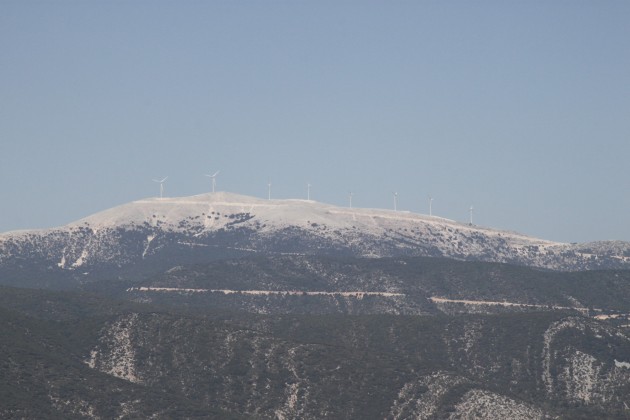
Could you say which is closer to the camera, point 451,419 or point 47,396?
point 47,396

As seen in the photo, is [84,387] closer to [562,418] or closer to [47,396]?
[47,396]

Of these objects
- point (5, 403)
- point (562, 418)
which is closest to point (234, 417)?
point (5, 403)

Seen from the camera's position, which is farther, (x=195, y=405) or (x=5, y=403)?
(x=195, y=405)

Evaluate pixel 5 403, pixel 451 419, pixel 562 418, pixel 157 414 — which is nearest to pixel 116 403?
pixel 157 414

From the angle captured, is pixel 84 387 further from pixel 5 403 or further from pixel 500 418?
pixel 500 418

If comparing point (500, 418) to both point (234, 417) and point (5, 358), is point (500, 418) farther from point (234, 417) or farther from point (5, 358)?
point (5, 358)

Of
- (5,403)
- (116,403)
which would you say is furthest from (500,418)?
(5,403)

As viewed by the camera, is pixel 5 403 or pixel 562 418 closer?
pixel 5 403
